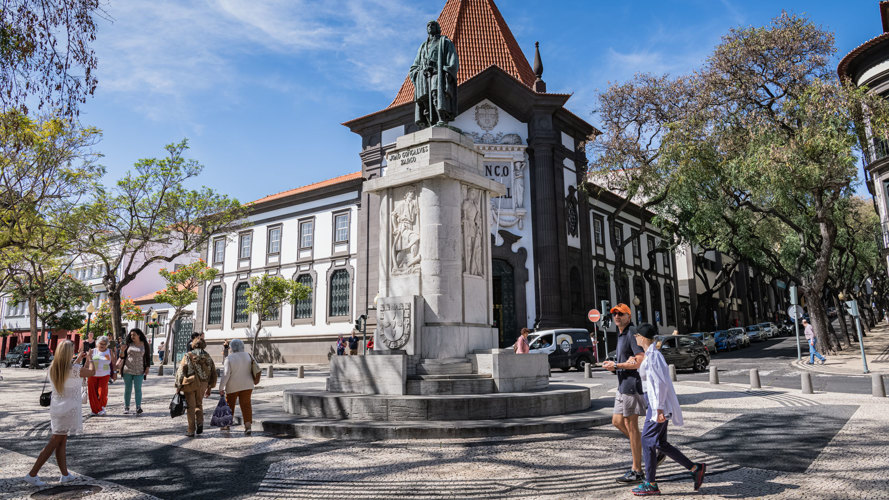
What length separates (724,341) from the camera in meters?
36.8

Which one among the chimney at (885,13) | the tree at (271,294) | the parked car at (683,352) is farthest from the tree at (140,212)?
the chimney at (885,13)

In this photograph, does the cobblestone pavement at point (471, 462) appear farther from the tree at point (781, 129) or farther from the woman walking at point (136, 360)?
the tree at point (781, 129)

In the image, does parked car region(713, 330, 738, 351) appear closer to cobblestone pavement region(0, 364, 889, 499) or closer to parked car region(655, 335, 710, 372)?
parked car region(655, 335, 710, 372)

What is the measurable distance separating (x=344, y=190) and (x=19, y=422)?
2515 cm

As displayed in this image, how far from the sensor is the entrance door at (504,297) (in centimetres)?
2830

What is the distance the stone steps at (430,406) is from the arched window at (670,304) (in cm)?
3784

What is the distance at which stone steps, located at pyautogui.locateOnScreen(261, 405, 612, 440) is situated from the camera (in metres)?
7.88

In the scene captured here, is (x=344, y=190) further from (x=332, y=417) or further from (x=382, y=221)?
(x=332, y=417)

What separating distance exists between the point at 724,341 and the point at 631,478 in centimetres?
3514

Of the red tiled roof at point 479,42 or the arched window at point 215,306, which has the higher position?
the red tiled roof at point 479,42

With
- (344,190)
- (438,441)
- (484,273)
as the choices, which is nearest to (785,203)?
(484,273)

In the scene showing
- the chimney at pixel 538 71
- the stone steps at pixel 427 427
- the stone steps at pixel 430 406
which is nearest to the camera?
the stone steps at pixel 427 427

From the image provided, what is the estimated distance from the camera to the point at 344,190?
1373 inches

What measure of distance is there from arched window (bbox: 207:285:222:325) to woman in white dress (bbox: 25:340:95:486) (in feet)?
114
